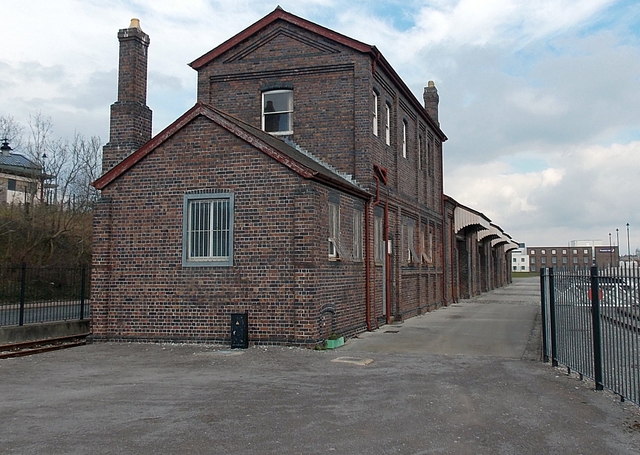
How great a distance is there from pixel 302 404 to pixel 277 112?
1205cm

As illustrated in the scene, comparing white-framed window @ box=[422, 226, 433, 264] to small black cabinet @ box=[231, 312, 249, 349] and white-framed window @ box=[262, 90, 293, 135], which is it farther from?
small black cabinet @ box=[231, 312, 249, 349]

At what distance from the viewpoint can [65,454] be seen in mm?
5934

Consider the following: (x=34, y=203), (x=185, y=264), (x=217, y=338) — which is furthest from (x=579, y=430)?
(x=34, y=203)

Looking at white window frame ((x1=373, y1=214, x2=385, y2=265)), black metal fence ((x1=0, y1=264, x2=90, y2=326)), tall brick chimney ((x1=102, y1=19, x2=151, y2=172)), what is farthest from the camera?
white window frame ((x1=373, y1=214, x2=385, y2=265))

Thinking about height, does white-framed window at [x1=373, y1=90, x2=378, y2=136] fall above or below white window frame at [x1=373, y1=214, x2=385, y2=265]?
above

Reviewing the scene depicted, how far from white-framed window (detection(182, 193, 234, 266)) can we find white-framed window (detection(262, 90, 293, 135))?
16.6ft

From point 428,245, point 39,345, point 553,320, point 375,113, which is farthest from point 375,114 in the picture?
point 39,345

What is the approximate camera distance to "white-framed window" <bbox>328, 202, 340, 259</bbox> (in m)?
14.5

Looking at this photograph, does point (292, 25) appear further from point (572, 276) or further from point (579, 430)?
point (579, 430)

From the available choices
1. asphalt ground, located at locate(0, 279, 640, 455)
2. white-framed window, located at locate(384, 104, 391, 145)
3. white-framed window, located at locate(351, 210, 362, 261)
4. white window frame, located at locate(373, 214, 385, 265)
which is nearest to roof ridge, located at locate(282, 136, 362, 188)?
white-framed window, located at locate(351, 210, 362, 261)

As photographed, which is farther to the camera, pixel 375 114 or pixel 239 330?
pixel 375 114

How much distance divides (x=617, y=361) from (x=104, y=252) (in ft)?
36.0

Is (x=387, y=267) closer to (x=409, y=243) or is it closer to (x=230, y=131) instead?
(x=409, y=243)

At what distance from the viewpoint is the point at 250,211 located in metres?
13.6
